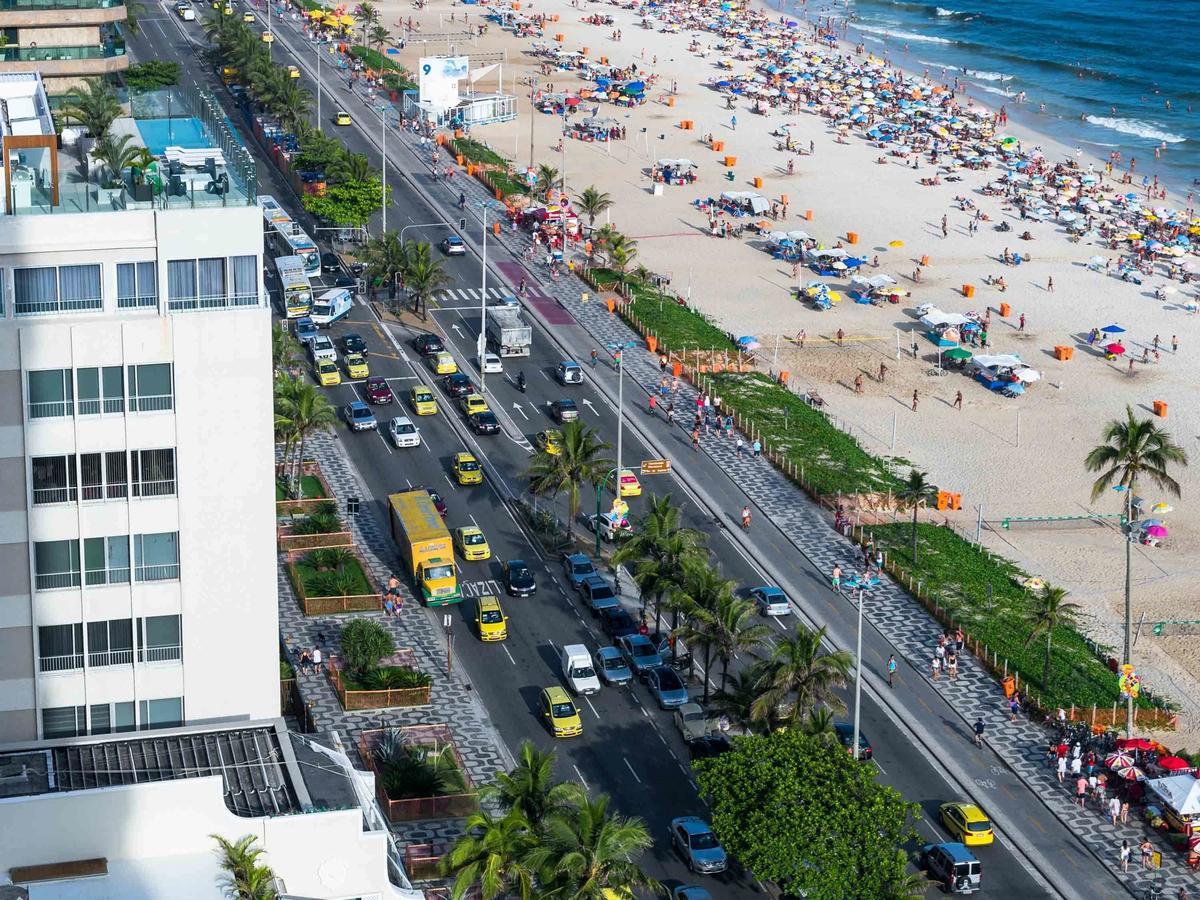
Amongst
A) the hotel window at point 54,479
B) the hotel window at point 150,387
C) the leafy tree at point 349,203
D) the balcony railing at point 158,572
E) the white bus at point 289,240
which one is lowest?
the white bus at point 289,240

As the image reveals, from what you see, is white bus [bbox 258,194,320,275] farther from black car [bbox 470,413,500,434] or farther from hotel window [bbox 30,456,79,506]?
hotel window [bbox 30,456,79,506]

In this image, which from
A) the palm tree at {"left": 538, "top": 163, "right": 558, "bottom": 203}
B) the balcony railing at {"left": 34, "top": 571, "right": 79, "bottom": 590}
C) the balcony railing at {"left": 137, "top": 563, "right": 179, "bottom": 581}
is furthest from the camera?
the palm tree at {"left": 538, "top": 163, "right": 558, "bottom": 203}

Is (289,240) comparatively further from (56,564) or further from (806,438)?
(56,564)

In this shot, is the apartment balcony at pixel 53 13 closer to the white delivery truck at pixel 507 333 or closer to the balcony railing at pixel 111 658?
the white delivery truck at pixel 507 333

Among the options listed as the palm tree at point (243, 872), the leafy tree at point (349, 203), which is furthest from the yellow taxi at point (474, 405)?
the palm tree at point (243, 872)

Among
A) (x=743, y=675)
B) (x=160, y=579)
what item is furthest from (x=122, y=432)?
(x=743, y=675)

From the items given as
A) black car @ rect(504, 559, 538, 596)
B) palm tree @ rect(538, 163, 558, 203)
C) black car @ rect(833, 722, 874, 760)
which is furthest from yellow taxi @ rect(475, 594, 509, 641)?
palm tree @ rect(538, 163, 558, 203)

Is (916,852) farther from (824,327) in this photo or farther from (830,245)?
(830,245)
